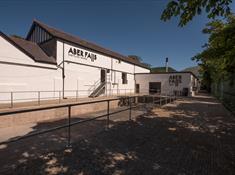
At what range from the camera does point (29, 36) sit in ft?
59.8

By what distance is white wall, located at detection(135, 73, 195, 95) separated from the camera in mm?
23234

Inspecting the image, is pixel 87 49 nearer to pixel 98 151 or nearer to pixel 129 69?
pixel 129 69

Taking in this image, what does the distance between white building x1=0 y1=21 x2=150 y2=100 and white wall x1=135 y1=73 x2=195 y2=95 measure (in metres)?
5.52

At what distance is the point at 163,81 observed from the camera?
2542 centimetres

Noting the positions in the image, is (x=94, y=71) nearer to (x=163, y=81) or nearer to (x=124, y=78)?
(x=124, y=78)

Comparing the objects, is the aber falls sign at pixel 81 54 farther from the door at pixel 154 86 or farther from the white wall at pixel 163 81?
the door at pixel 154 86

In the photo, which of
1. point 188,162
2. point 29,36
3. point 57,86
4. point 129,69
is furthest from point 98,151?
point 129,69

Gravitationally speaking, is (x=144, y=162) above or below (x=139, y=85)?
below

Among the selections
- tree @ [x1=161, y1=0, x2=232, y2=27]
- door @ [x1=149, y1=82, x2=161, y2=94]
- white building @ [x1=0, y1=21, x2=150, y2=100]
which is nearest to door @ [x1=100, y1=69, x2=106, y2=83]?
white building @ [x1=0, y1=21, x2=150, y2=100]

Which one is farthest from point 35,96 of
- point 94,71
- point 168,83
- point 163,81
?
point 168,83

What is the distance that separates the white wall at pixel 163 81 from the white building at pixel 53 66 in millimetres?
5522

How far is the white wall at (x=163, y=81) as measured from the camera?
76.2 ft

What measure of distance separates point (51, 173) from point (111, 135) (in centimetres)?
219

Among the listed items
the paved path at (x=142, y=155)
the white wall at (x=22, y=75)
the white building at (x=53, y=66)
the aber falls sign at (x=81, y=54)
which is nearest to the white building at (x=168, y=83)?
the white building at (x=53, y=66)
